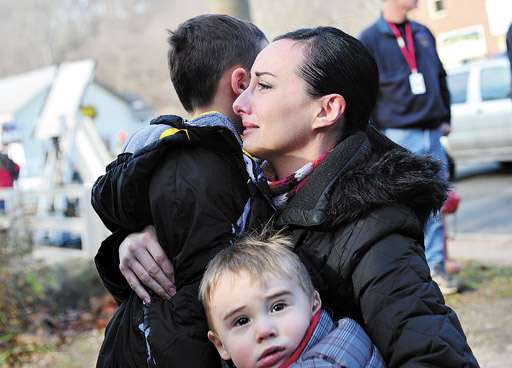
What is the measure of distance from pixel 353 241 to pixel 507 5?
691 cm

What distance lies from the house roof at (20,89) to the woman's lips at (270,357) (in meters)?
52.8

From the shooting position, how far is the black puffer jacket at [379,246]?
1686mm

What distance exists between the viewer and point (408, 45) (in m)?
5.42

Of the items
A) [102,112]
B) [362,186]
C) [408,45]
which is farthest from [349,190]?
[102,112]

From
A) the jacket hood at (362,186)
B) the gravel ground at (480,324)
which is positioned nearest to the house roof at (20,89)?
the gravel ground at (480,324)

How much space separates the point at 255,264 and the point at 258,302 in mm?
89

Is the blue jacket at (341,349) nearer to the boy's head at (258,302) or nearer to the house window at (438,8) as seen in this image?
the boy's head at (258,302)

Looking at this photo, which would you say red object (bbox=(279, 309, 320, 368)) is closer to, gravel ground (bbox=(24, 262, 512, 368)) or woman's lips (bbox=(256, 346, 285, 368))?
woman's lips (bbox=(256, 346, 285, 368))

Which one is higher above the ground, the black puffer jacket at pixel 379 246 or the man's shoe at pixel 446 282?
the black puffer jacket at pixel 379 246

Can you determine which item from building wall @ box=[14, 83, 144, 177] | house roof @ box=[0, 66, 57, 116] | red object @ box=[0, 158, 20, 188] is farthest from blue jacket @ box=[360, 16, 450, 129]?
house roof @ box=[0, 66, 57, 116]

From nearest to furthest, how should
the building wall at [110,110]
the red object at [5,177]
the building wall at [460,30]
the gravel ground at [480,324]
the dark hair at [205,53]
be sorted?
the dark hair at [205,53] < the gravel ground at [480,324] < the red object at [5,177] < the building wall at [460,30] < the building wall at [110,110]

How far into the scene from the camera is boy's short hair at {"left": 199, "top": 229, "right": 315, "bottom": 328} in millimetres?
1761

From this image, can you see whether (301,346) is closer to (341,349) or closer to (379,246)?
(341,349)

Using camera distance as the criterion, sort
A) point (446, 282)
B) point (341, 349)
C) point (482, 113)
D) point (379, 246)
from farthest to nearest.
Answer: point (482, 113)
point (446, 282)
point (379, 246)
point (341, 349)
